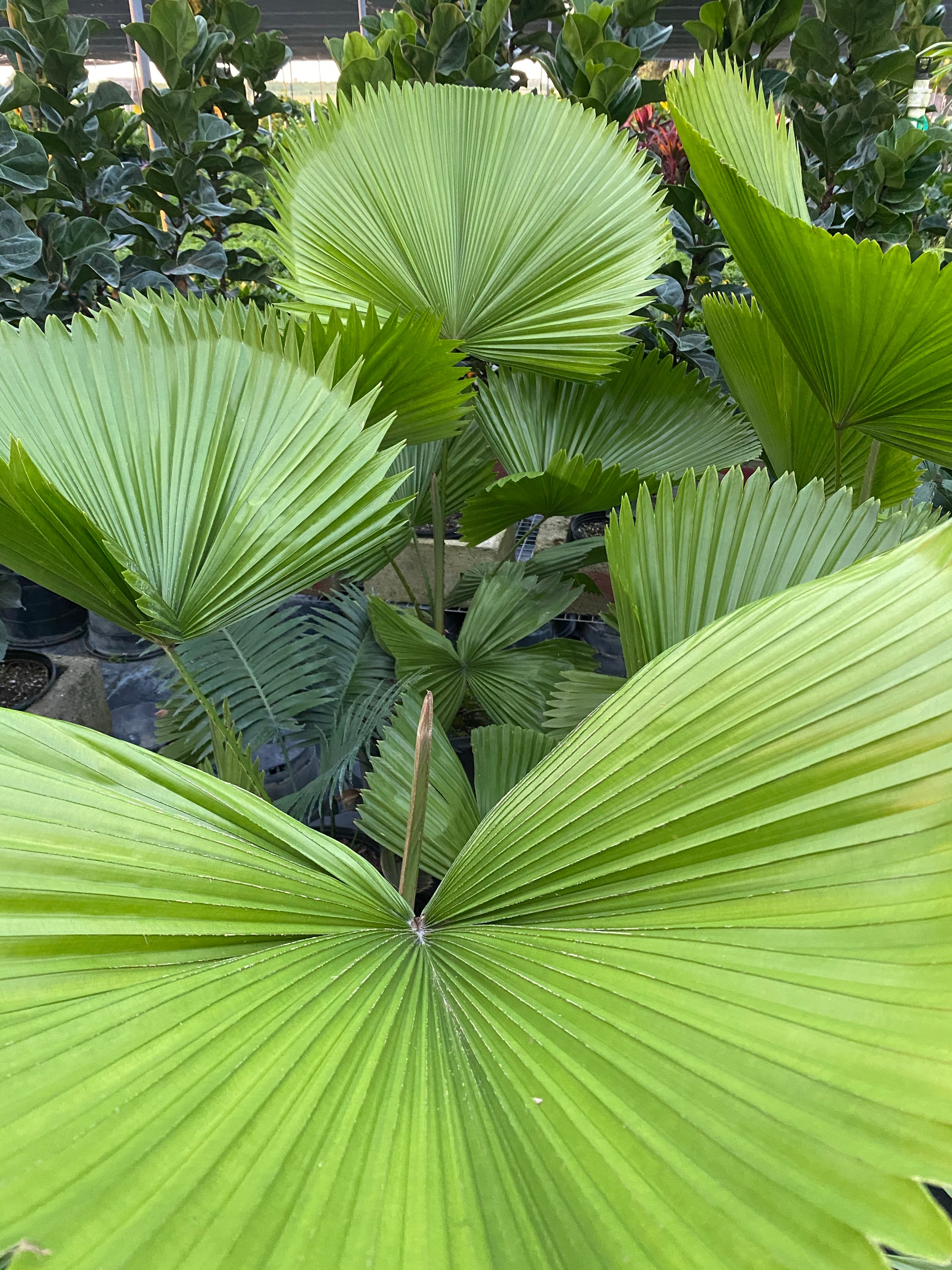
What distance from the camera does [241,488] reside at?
2.17 ft

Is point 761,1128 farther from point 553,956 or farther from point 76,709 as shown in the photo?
point 76,709

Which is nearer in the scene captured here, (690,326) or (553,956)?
(553,956)

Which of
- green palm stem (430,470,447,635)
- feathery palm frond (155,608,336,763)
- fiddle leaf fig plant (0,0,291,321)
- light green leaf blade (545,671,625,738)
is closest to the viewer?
light green leaf blade (545,671,625,738)

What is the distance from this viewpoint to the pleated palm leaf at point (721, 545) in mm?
705

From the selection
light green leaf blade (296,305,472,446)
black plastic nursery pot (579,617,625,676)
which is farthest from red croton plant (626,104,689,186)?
light green leaf blade (296,305,472,446)

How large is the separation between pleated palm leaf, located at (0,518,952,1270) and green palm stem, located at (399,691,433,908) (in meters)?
0.03

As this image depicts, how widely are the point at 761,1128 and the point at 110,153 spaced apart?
2.14m

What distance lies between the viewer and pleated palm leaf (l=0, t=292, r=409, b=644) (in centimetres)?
64

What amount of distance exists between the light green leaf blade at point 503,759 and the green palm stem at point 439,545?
0.33m

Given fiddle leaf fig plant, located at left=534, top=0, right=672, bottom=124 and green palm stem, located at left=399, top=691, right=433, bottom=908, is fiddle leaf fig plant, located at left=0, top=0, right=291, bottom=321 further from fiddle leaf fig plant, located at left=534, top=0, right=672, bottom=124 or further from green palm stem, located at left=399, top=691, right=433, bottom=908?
green palm stem, located at left=399, top=691, right=433, bottom=908

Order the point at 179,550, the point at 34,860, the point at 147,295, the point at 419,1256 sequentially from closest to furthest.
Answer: the point at 419,1256 → the point at 34,860 → the point at 179,550 → the point at 147,295

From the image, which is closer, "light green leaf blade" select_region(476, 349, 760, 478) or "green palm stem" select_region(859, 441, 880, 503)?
"green palm stem" select_region(859, 441, 880, 503)

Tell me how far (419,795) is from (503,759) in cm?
49

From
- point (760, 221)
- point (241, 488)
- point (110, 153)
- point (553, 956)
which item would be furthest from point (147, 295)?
point (110, 153)
